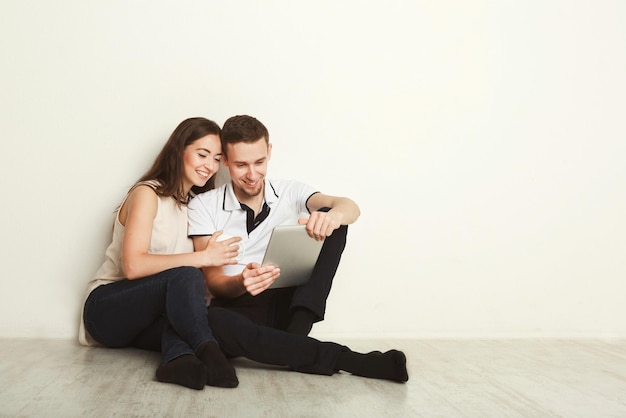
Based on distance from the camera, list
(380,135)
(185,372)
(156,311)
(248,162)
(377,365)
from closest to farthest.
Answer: (185,372)
(377,365)
(156,311)
(248,162)
(380,135)

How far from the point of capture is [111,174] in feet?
9.36

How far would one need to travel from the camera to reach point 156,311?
7.76ft

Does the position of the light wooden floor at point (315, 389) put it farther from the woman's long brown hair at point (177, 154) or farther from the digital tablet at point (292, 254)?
the woman's long brown hair at point (177, 154)

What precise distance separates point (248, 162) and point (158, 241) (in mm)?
443

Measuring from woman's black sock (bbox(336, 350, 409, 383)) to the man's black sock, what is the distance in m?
0.19

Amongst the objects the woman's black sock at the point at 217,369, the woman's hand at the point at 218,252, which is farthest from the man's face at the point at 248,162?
the woman's black sock at the point at 217,369

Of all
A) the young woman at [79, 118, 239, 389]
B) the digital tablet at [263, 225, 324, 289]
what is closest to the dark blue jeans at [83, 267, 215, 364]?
the young woman at [79, 118, 239, 389]

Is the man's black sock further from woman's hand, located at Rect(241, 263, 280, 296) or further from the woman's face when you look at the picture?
the woman's face

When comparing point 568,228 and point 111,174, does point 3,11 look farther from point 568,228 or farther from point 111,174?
point 568,228

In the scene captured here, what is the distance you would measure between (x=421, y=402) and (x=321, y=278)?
0.61 m

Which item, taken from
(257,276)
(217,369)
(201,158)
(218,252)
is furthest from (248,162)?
(217,369)

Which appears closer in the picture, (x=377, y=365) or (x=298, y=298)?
(x=377, y=365)

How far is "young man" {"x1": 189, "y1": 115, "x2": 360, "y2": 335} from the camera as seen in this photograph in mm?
2299

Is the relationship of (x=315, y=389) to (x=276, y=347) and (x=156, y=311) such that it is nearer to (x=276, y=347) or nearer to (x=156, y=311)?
(x=276, y=347)
